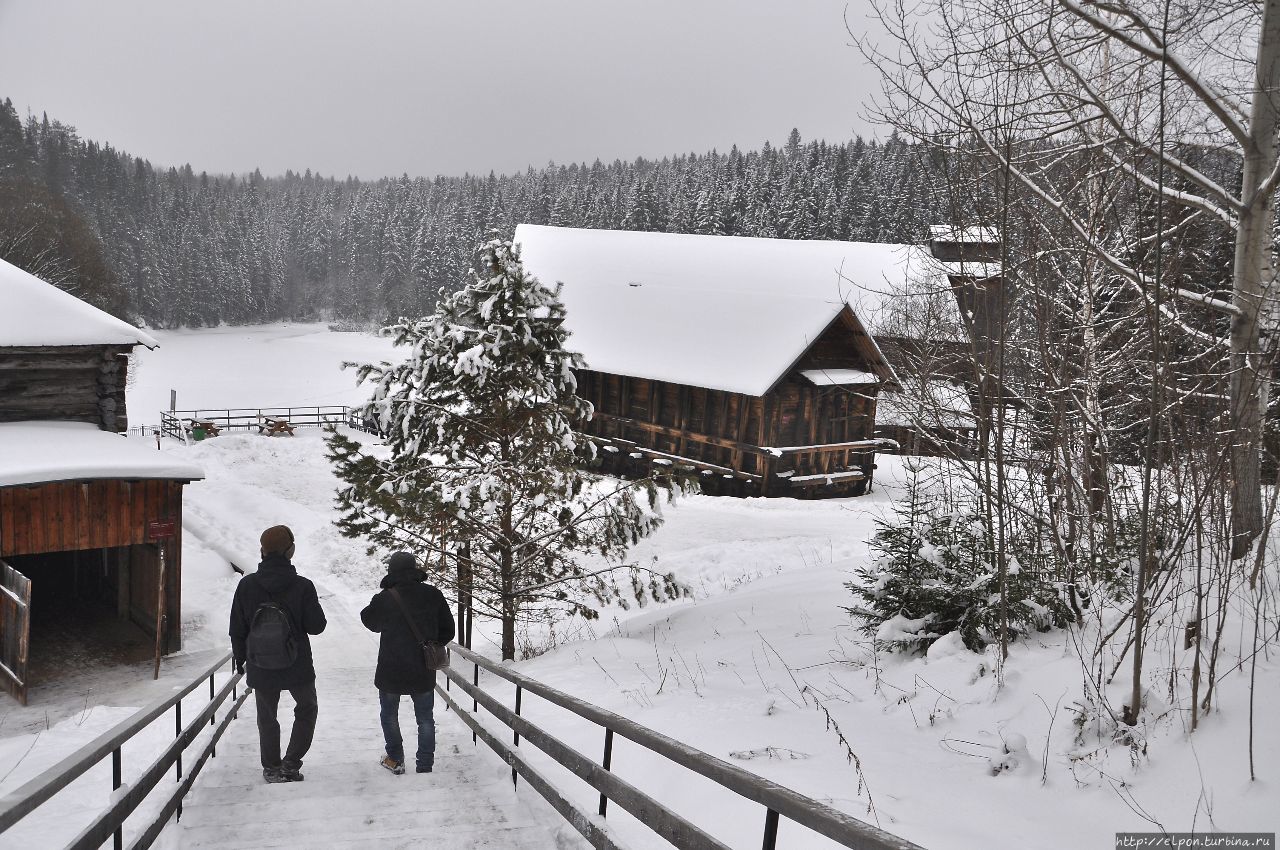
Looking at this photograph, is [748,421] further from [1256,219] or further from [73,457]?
[1256,219]

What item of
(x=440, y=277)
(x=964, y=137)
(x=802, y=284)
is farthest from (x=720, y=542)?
(x=440, y=277)

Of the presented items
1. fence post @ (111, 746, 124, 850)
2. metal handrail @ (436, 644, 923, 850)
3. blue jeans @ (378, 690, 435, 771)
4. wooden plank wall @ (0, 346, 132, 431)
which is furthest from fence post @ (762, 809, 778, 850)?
wooden plank wall @ (0, 346, 132, 431)

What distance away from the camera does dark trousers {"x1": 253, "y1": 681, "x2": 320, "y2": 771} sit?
610 cm

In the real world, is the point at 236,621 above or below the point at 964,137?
below

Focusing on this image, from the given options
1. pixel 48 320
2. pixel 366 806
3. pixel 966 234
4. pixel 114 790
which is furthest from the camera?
pixel 48 320

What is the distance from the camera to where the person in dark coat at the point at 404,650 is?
20.4ft

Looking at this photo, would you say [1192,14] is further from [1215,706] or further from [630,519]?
[630,519]

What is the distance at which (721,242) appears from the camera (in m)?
33.1

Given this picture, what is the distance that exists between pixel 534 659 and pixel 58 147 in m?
97.8

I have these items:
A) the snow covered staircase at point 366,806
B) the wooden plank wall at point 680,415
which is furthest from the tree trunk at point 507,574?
the wooden plank wall at point 680,415

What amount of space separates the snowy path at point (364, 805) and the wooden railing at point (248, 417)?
108 feet

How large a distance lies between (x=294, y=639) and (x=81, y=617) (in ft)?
43.3

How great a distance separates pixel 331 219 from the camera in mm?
128500

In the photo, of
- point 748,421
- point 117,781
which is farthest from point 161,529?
point 748,421
